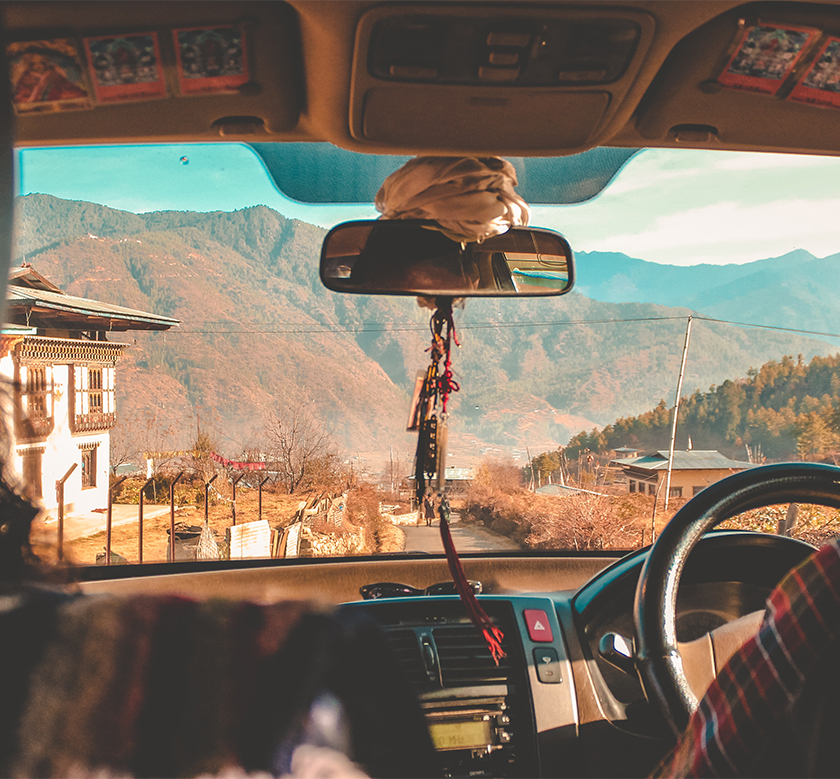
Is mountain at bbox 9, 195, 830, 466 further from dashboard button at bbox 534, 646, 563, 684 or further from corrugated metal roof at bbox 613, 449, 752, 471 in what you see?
dashboard button at bbox 534, 646, 563, 684

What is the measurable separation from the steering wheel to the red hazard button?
1.71ft

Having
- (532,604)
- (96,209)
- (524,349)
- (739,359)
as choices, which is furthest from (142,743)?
(739,359)

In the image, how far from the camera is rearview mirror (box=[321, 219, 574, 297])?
6.01 feet

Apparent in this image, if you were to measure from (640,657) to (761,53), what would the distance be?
1329mm

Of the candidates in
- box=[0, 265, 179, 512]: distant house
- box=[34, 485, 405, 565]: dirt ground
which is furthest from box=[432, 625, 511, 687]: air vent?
box=[34, 485, 405, 565]: dirt ground

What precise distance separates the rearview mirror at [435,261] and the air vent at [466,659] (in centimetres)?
99

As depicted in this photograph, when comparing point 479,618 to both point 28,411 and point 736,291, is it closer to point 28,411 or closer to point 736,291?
point 28,411

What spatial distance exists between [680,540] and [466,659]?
79 cm

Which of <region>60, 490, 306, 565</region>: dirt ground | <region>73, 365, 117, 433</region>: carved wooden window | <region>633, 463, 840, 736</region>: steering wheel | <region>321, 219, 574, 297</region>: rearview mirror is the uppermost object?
<region>321, 219, 574, 297</region>: rearview mirror

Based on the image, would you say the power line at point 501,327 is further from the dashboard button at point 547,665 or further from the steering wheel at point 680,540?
the steering wheel at point 680,540

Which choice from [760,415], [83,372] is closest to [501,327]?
[760,415]

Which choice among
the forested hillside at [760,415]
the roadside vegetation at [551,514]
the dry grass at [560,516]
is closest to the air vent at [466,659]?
the roadside vegetation at [551,514]

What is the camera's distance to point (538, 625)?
211 centimetres

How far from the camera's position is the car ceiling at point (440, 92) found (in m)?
1.34
